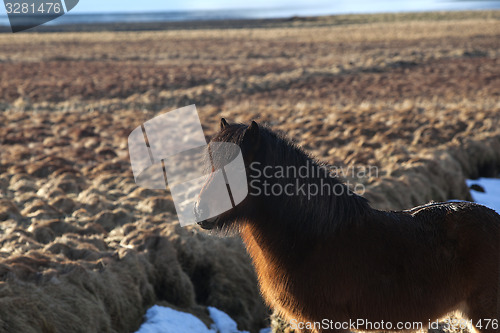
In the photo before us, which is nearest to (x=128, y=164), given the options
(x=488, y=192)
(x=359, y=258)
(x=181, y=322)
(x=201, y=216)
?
(x=181, y=322)

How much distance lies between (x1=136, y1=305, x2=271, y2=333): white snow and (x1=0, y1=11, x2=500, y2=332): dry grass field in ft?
0.52

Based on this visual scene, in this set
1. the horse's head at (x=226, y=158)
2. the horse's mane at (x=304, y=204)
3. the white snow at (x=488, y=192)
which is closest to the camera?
the horse's head at (x=226, y=158)

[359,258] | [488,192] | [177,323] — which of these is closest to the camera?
[359,258]

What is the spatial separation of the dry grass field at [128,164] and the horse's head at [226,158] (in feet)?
8.01

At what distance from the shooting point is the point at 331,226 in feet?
11.6

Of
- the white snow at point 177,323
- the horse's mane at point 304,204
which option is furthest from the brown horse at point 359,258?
the white snow at point 177,323

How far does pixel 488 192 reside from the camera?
9.62 m

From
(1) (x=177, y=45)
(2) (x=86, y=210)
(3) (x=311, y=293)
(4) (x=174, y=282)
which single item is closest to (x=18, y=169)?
(2) (x=86, y=210)

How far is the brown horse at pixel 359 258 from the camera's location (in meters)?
3.49

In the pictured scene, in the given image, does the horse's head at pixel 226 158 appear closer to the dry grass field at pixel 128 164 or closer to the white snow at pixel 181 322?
the dry grass field at pixel 128 164

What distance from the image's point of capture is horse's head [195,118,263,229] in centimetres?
327

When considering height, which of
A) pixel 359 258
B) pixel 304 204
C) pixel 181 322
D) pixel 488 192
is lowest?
pixel 488 192

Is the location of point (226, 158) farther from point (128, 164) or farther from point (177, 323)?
point (128, 164)

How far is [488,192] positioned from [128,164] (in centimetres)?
754
